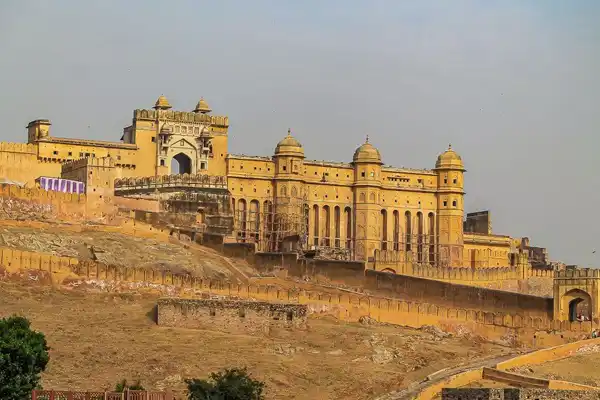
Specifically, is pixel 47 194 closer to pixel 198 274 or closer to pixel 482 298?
pixel 198 274

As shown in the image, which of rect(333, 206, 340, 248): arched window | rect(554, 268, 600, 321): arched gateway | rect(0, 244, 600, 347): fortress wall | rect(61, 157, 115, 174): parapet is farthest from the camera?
rect(333, 206, 340, 248): arched window

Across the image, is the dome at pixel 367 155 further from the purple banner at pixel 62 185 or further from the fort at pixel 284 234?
the purple banner at pixel 62 185

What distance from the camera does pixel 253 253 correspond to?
83.2 meters

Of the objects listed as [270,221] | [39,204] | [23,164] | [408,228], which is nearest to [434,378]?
[39,204]

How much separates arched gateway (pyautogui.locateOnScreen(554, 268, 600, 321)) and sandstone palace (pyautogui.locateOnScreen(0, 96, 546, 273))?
11392mm

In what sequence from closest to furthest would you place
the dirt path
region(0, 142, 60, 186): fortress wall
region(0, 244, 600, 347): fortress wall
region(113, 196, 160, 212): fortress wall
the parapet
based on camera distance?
the dirt path < region(0, 244, 600, 347): fortress wall < the parapet < region(113, 196, 160, 212): fortress wall < region(0, 142, 60, 186): fortress wall

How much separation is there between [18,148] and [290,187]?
49.4 feet

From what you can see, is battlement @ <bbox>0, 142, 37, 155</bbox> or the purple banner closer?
the purple banner

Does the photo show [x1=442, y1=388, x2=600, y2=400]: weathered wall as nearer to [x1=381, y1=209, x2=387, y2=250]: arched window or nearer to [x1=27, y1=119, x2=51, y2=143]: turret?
[x1=27, y1=119, x2=51, y2=143]: turret

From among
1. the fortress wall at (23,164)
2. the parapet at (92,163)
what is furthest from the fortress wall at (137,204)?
the fortress wall at (23,164)

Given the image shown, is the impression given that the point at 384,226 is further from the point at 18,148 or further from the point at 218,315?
the point at 218,315

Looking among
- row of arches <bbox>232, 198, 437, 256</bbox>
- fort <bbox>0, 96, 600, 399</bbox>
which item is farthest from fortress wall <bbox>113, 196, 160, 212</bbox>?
row of arches <bbox>232, 198, 437, 256</bbox>

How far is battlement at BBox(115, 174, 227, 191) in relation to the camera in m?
88.8

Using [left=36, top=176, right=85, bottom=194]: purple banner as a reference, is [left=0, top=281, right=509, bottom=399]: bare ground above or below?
below
